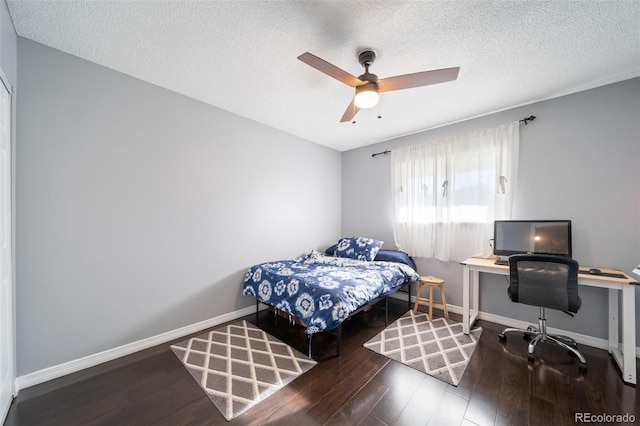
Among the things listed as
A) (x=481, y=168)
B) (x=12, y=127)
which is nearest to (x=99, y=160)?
(x=12, y=127)

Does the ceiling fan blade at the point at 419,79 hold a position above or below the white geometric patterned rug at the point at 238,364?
above

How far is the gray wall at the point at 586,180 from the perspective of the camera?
230cm

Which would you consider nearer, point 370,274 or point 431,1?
point 431,1

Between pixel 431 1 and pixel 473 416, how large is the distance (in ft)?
8.84

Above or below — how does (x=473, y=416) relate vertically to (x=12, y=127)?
below

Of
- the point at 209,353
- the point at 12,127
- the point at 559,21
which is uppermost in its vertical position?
the point at 559,21

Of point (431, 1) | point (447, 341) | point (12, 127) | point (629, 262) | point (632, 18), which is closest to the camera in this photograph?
point (431, 1)

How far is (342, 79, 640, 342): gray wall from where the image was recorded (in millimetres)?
2305

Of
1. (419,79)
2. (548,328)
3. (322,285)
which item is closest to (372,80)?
(419,79)

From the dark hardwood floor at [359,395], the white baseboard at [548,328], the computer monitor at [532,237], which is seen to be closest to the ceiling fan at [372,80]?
the computer monitor at [532,237]

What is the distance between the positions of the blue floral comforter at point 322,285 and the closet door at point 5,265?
184cm

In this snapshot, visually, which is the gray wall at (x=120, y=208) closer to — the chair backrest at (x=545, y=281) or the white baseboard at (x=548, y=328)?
the white baseboard at (x=548, y=328)

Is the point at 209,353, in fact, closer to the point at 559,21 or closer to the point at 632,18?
the point at 559,21

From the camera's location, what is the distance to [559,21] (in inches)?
64.8
